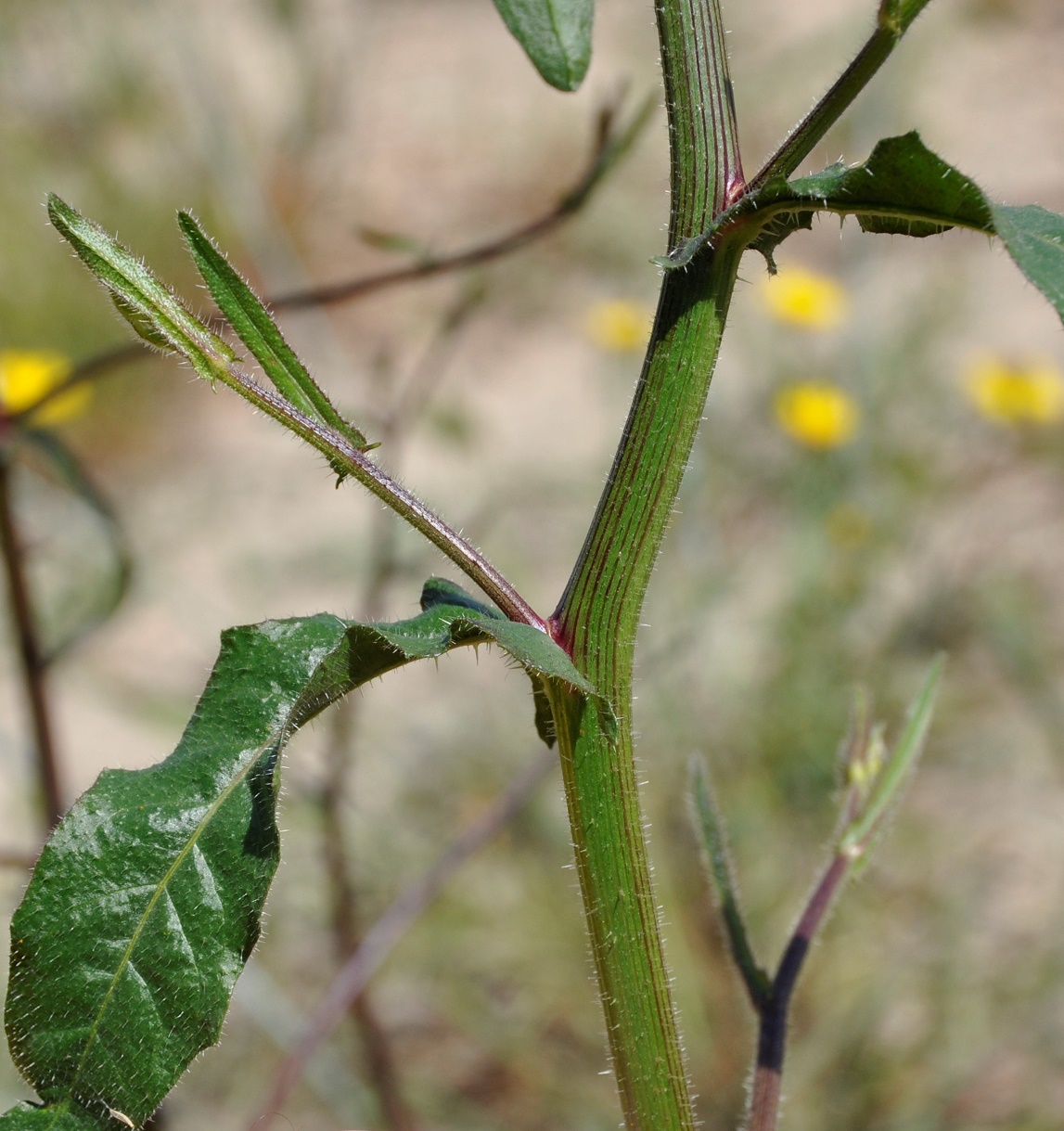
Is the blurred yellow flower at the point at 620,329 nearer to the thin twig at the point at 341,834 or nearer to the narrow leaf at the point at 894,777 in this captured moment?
the thin twig at the point at 341,834

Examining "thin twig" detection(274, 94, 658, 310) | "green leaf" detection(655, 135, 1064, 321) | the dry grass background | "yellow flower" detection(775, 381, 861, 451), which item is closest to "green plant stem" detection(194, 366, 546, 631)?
"green leaf" detection(655, 135, 1064, 321)

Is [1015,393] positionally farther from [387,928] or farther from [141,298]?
[141,298]

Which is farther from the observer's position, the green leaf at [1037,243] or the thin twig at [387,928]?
the thin twig at [387,928]

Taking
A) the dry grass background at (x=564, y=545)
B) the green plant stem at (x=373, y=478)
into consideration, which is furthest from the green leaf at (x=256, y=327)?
the dry grass background at (x=564, y=545)

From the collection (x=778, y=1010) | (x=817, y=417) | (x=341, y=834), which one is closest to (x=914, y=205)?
(x=778, y=1010)

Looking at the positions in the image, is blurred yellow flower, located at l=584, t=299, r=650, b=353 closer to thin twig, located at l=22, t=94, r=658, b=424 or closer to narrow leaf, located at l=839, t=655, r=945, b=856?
thin twig, located at l=22, t=94, r=658, b=424

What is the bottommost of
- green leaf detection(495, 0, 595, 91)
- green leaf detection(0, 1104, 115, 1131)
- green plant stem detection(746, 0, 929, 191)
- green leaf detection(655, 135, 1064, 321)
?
green leaf detection(0, 1104, 115, 1131)
